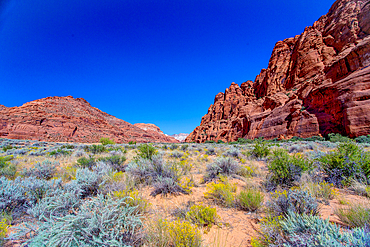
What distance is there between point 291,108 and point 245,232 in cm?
3561

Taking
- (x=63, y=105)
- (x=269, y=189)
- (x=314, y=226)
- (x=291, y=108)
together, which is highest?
(x=63, y=105)

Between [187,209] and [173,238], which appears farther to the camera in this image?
[187,209]

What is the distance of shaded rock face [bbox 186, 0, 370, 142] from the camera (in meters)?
19.4

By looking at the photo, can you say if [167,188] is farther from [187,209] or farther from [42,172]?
[42,172]

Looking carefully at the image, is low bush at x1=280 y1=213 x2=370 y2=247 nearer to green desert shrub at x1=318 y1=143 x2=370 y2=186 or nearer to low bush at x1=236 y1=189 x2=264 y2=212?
low bush at x1=236 y1=189 x2=264 y2=212

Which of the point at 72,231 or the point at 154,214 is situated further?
the point at 154,214

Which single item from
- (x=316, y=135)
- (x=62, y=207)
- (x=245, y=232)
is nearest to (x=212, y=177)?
(x=245, y=232)

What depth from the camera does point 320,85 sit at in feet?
85.6

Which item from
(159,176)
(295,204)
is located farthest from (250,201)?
(159,176)

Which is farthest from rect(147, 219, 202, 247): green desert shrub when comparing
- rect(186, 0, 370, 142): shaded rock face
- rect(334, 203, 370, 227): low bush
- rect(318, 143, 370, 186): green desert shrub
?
rect(186, 0, 370, 142): shaded rock face

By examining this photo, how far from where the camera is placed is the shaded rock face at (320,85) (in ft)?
63.5

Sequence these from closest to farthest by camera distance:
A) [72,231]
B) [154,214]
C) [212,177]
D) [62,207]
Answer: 1. [72,231]
2. [62,207]
3. [154,214]
4. [212,177]

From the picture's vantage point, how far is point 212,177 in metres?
4.66

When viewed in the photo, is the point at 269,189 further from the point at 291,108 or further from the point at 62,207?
the point at 291,108
